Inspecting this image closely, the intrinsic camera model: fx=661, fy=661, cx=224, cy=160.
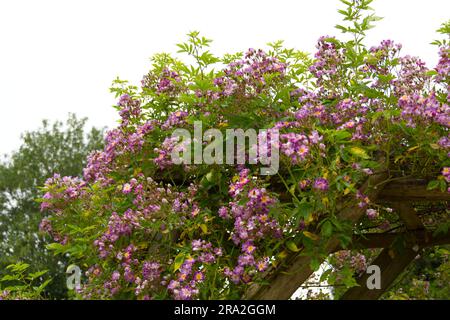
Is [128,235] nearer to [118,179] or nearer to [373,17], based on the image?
[118,179]

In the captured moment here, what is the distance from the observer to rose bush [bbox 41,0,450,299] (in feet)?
13.6

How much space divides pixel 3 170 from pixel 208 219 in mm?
20416

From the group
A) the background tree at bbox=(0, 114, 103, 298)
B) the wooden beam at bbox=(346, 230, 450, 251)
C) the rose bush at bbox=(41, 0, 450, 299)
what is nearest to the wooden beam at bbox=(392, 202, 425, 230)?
the wooden beam at bbox=(346, 230, 450, 251)

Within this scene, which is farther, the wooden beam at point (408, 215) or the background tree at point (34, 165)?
the background tree at point (34, 165)

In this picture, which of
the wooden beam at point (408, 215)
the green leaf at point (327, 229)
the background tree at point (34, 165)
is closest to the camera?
the green leaf at point (327, 229)

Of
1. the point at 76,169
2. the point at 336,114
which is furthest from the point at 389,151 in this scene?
the point at 76,169

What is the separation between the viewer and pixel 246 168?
4.45 metres

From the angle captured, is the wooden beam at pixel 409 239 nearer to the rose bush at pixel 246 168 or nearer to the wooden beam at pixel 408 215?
the wooden beam at pixel 408 215

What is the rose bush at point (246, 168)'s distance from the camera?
163 inches

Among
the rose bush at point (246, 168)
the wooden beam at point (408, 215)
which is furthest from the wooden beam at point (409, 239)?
the rose bush at point (246, 168)

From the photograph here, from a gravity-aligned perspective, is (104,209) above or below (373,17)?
below

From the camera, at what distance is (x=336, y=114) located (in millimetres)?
4488

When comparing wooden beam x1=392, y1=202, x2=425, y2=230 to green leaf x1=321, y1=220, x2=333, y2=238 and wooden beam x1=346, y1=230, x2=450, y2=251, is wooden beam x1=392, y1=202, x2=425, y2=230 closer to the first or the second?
wooden beam x1=346, y1=230, x2=450, y2=251

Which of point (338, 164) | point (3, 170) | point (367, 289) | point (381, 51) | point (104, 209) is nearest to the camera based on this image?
point (338, 164)
